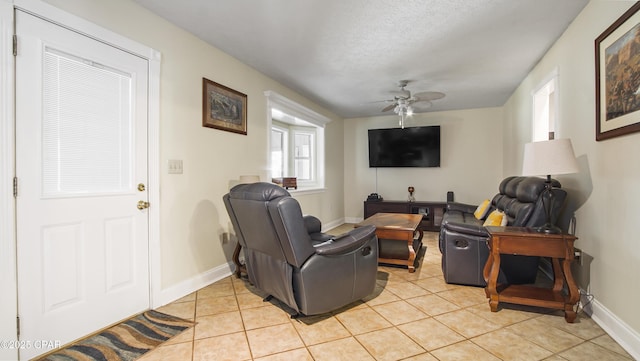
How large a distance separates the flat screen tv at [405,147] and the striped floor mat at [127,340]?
496 cm

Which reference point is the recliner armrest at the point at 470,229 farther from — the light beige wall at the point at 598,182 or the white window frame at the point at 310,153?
the white window frame at the point at 310,153

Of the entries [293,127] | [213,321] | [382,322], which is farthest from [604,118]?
[293,127]

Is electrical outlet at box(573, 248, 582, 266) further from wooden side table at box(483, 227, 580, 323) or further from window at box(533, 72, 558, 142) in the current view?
window at box(533, 72, 558, 142)

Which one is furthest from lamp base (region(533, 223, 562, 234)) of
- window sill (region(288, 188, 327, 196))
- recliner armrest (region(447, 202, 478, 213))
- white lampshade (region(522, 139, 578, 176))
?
window sill (region(288, 188, 327, 196))

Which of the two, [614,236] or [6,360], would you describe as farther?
[614,236]

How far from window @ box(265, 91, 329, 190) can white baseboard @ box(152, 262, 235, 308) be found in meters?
2.46

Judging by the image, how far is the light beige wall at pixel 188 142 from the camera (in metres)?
2.28

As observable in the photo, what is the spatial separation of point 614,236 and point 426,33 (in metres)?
2.12

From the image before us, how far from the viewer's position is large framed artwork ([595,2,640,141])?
67.4 inches

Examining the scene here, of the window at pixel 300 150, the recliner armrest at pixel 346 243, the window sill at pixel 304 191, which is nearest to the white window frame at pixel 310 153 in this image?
the window at pixel 300 150

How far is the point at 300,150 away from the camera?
5.90 m

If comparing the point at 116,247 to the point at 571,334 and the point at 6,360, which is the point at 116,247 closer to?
the point at 6,360

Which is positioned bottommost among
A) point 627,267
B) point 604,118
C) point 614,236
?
point 627,267

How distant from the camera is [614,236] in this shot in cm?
194
